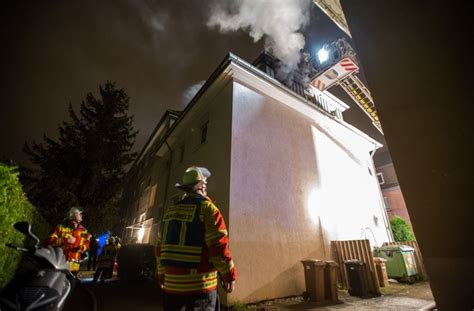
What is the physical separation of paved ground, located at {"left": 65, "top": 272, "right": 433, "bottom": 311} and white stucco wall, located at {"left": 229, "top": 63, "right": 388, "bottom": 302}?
0.62 m

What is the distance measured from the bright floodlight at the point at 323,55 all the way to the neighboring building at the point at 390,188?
15.1 m

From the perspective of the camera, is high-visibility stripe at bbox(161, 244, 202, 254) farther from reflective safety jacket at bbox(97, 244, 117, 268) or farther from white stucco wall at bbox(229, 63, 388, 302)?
reflective safety jacket at bbox(97, 244, 117, 268)

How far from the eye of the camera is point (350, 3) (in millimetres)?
2201

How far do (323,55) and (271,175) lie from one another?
13171 millimetres

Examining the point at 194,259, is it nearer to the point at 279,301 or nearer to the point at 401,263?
the point at 279,301

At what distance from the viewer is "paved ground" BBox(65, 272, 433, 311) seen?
4.68 metres

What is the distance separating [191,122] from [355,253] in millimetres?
8983

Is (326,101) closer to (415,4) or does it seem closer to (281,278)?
(281,278)

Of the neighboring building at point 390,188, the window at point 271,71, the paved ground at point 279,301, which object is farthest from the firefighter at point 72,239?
the neighboring building at point 390,188

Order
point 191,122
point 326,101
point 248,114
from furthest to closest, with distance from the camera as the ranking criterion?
point 326,101
point 191,122
point 248,114

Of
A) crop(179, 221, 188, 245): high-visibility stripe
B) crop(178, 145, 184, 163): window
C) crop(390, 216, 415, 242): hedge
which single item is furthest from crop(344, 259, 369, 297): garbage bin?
crop(390, 216, 415, 242): hedge

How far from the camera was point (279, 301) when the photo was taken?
546 cm

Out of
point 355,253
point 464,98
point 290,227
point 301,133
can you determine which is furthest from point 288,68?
point 464,98

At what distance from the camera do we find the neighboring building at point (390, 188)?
74.7 feet
